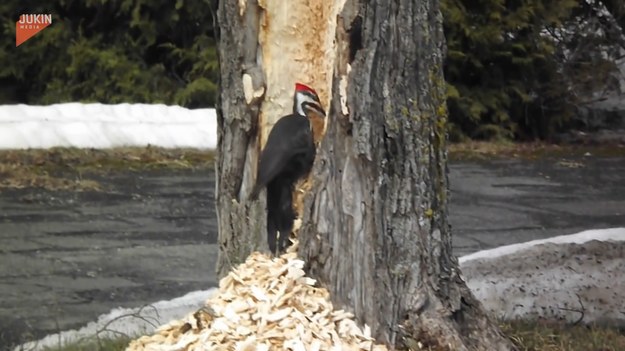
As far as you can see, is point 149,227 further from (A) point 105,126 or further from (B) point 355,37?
(B) point 355,37

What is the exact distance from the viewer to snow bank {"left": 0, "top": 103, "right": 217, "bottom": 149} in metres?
10.5

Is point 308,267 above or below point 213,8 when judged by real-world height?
below

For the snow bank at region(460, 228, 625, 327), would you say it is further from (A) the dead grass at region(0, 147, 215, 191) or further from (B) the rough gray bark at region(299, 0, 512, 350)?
(A) the dead grass at region(0, 147, 215, 191)

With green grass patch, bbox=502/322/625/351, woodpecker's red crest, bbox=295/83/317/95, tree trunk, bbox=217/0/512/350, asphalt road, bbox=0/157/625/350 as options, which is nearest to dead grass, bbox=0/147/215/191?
asphalt road, bbox=0/157/625/350

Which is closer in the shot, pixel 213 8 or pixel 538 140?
pixel 213 8

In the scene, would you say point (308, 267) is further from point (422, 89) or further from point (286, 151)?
point (422, 89)

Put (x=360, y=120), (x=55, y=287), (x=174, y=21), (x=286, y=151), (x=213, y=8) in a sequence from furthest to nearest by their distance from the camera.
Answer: (x=174, y=21)
(x=55, y=287)
(x=213, y=8)
(x=286, y=151)
(x=360, y=120)

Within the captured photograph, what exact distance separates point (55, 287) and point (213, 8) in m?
2.42

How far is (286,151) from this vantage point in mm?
3744

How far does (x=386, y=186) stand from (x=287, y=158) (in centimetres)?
44

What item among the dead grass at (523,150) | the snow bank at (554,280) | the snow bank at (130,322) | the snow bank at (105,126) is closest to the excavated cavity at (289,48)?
the snow bank at (130,322)

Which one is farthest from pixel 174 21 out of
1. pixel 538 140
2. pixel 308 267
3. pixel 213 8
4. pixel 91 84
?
pixel 308 267

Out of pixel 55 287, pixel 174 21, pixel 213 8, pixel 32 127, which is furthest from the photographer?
pixel 174 21

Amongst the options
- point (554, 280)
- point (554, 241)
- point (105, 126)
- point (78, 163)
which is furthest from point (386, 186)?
point (105, 126)
